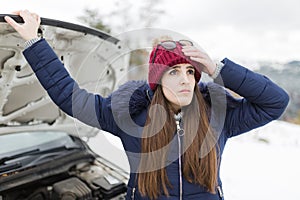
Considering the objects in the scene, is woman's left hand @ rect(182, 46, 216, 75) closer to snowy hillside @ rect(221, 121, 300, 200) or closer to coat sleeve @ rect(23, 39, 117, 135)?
coat sleeve @ rect(23, 39, 117, 135)

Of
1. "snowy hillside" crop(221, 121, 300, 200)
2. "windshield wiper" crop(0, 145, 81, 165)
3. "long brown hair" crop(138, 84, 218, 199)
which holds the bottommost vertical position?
"snowy hillside" crop(221, 121, 300, 200)

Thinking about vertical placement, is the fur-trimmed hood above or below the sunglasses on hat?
below

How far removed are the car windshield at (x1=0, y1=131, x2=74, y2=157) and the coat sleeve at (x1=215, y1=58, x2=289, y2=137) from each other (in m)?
1.54

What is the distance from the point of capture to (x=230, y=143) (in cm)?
506

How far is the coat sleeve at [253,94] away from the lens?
1.27 meters

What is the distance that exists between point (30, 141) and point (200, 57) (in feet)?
5.44

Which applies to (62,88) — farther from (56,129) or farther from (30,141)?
(30,141)

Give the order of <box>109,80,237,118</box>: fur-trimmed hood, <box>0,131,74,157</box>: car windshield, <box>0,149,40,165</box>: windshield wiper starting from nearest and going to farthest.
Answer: <box>109,80,237,118</box>: fur-trimmed hood < <box>0,149,40,165</box>: windshield wiper < <box>0,131,74,157</box>: car windshield

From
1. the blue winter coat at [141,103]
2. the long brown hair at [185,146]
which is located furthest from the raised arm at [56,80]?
the long brown hair at [185,146]

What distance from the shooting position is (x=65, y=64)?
191 centimetres

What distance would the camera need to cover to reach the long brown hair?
4.45ft

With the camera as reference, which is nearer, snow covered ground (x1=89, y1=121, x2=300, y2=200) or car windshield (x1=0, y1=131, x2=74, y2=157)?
car windshield (x1=0, y1=131, x2=74, y2=157)

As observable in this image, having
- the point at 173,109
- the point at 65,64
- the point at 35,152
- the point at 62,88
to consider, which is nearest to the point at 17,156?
the point at 35,152

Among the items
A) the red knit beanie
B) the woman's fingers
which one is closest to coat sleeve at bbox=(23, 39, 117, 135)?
the woman's fingers
